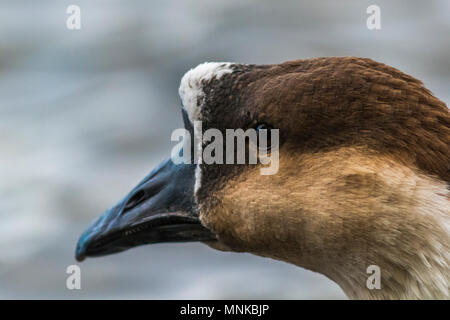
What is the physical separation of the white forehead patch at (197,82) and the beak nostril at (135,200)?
0.48 metres

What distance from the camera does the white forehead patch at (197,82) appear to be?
4.08 meters

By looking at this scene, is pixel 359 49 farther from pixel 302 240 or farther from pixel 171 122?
pixel 302 240

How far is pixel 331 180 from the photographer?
3713 mm

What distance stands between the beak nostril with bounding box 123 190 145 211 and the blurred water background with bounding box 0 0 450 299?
3.55 m

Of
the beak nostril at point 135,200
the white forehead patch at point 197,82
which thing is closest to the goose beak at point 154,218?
the beak nostril at point 135,200

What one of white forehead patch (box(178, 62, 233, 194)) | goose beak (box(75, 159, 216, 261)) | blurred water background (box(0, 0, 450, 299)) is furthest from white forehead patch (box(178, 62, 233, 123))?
blurred water background (box(0, 0, 450, 299))

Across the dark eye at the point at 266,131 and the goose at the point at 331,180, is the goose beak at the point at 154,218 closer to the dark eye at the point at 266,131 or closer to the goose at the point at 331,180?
the goose at the point at 331,180

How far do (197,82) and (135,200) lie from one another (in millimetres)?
692

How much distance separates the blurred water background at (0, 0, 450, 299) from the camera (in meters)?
8.20

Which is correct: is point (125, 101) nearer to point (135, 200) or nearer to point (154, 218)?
point (135, 200)

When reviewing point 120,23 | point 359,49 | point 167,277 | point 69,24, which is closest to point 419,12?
point 359,49

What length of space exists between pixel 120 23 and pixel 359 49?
3.24 meters
